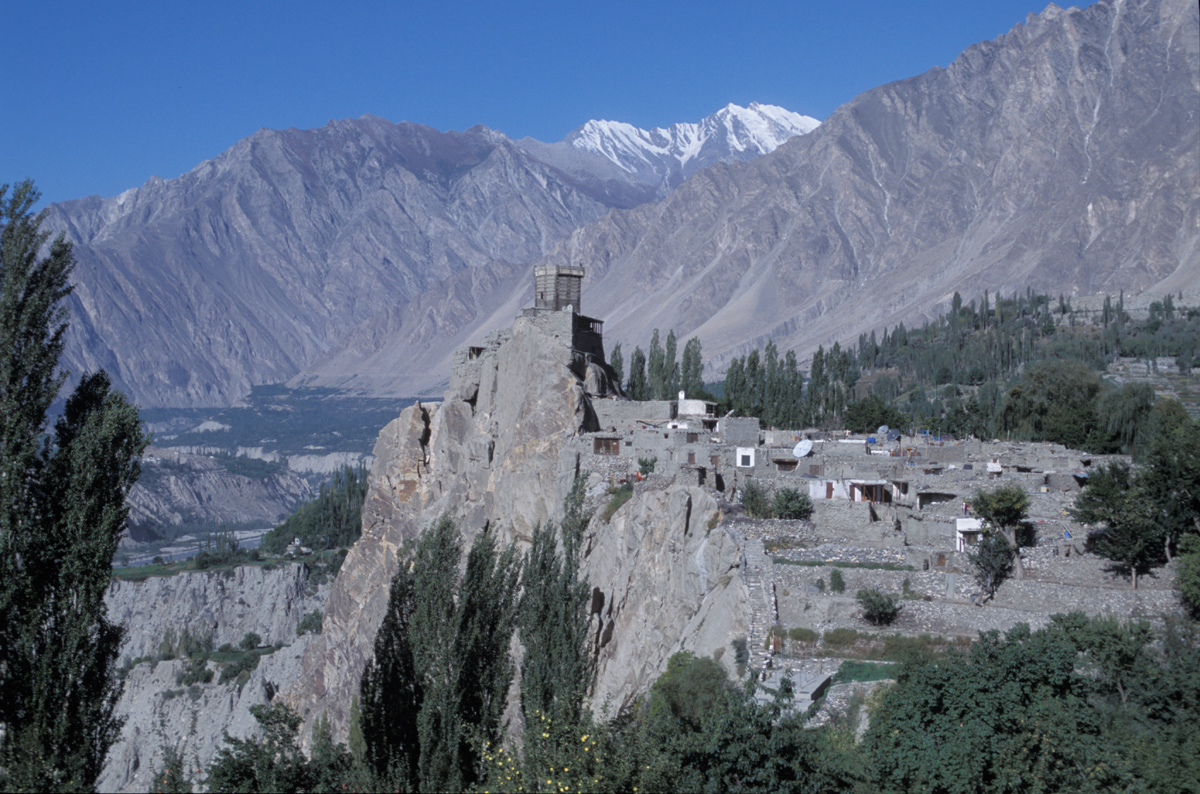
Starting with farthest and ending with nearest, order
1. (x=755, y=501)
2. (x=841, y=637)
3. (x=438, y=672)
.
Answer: (x=755, y=501) < (x=438, y=672) < (x=841, y=637)

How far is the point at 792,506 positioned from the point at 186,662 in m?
54.2

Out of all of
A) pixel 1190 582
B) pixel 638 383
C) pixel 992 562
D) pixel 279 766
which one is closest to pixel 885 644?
pixel 992 562

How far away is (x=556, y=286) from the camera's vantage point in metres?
66.0

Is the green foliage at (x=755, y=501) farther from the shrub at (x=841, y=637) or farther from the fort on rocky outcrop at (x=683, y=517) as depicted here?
the shrub at (x=841, y=637)

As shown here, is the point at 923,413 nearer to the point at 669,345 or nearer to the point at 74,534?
the point at 669,345

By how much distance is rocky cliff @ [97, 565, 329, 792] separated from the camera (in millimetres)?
59719

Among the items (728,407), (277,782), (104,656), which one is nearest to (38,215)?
(104,656)

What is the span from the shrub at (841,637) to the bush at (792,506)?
6.66 metres

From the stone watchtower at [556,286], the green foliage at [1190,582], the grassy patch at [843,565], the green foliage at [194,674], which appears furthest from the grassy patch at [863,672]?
the green foliage at [194,674]

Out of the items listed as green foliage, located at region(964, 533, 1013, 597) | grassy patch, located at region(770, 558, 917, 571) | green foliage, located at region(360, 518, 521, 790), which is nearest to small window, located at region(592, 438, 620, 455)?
green foliage, located at region(360, 518, 521, 790)

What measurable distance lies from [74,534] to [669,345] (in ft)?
217

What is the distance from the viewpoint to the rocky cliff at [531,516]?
2991 cm

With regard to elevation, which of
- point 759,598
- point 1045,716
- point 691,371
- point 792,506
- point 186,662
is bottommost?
point 186,662

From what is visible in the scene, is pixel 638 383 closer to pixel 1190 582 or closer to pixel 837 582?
pixel 837 582
